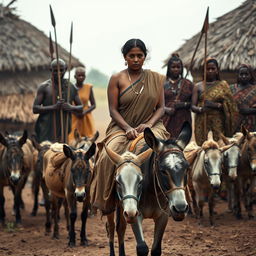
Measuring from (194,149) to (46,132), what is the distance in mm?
2906

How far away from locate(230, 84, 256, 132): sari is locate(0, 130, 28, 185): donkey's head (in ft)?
13.7

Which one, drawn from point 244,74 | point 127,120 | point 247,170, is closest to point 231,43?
point 244,74

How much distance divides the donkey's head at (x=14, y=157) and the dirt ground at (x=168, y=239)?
0.98 m

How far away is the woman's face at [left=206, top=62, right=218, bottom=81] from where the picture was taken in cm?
1059

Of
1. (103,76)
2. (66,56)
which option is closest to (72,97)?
(66,56)

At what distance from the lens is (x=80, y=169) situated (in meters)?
7.83

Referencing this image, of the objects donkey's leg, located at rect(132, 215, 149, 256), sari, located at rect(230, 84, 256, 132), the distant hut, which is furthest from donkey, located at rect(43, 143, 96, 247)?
the distant hut

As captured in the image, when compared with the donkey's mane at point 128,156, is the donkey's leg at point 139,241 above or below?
below

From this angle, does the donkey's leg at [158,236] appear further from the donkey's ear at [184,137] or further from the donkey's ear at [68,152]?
the donkey's ear at [68,152]

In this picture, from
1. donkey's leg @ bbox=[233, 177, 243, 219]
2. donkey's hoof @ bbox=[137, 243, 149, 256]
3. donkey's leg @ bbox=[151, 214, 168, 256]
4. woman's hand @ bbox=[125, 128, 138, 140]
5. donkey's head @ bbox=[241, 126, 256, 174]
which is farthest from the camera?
donkey's leg @ bbox=[233, 177, 243, 219]

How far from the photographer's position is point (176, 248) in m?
7.91

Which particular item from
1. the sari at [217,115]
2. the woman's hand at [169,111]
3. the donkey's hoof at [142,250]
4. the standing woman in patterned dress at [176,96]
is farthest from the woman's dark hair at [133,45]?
the sari at [217,115]

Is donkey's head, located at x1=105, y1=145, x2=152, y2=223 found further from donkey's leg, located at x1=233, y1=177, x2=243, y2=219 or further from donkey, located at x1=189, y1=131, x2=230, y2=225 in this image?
donkey's leg, located at x1=233, y1=177, x2=243, y2=219

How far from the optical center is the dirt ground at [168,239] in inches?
305
